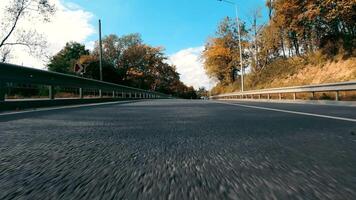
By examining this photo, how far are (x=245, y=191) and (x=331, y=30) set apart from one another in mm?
34006

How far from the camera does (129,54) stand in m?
98.3

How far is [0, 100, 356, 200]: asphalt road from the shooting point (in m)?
2.07

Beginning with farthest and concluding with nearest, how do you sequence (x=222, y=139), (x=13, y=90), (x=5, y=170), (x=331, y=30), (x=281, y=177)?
(x=331, y=30) < (x=13, y=90) < (x=222, y=139) < (x=5, y=170) < (x=281, y=177)

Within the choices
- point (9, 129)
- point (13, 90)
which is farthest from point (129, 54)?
point (9, 129)

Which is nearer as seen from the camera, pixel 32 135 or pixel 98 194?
pixel 98 194

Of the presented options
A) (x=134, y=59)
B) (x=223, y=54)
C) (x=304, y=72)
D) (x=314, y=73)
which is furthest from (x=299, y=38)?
(x=134, y=59)

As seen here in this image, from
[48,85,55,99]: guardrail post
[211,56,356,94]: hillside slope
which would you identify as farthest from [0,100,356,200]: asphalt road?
[211,56,356,94]: hillside slope

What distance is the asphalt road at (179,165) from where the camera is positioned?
207 cm

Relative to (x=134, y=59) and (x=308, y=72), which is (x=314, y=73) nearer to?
Result: (x=308, y=72)

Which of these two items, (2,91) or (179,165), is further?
(2,91)

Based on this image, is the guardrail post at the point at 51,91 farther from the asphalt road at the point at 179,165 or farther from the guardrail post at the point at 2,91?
the asphalt road at the point at 179,165

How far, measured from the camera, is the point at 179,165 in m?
2.82

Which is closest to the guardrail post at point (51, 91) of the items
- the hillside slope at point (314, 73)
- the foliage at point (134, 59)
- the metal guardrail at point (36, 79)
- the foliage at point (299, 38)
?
the metal guardrail at point (36, 79)

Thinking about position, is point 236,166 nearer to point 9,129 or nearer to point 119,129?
point 119,129
